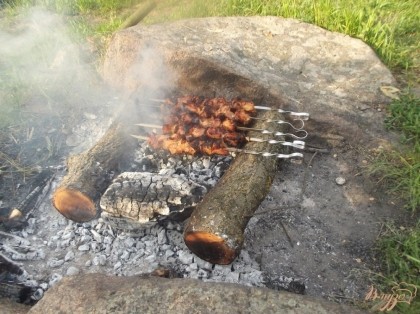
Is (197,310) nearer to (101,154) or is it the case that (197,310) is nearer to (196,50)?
(101,154)

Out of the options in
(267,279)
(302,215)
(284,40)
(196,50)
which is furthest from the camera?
(284,40)

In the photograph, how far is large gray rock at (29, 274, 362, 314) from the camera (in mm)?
2377

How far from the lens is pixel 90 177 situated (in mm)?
3771

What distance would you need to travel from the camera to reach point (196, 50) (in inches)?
194

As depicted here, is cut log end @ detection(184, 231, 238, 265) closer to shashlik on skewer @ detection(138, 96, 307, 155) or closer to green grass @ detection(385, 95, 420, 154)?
shashlik on skewer @ detection(138, 96, 307, 155)

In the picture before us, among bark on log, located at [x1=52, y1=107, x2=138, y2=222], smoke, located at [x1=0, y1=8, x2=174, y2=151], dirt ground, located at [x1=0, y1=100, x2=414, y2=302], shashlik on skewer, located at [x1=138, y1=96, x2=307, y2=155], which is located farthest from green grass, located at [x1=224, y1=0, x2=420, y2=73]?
bark on log, located at [x1=52, y1=107, x2=138, y2=222]

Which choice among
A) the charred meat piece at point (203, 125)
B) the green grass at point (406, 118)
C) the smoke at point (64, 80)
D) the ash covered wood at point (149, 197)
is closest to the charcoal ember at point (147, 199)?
the ash covered wood at point (149, 197)

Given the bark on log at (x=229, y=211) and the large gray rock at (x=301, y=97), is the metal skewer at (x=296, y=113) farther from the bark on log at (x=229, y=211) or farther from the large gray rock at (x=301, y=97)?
the bark on log at (x=229, y=211)

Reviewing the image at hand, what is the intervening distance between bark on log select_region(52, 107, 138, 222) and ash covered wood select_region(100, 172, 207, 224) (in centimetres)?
18

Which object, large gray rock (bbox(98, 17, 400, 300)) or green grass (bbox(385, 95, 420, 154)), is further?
green grass (bbox(385, 95, 420, 154))

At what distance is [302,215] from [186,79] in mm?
2366

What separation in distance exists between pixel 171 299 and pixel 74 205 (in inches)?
69.8

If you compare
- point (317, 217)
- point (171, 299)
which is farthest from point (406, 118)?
point (171, 299)

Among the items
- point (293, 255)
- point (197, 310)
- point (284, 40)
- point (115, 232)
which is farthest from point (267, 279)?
point (284, 40)
